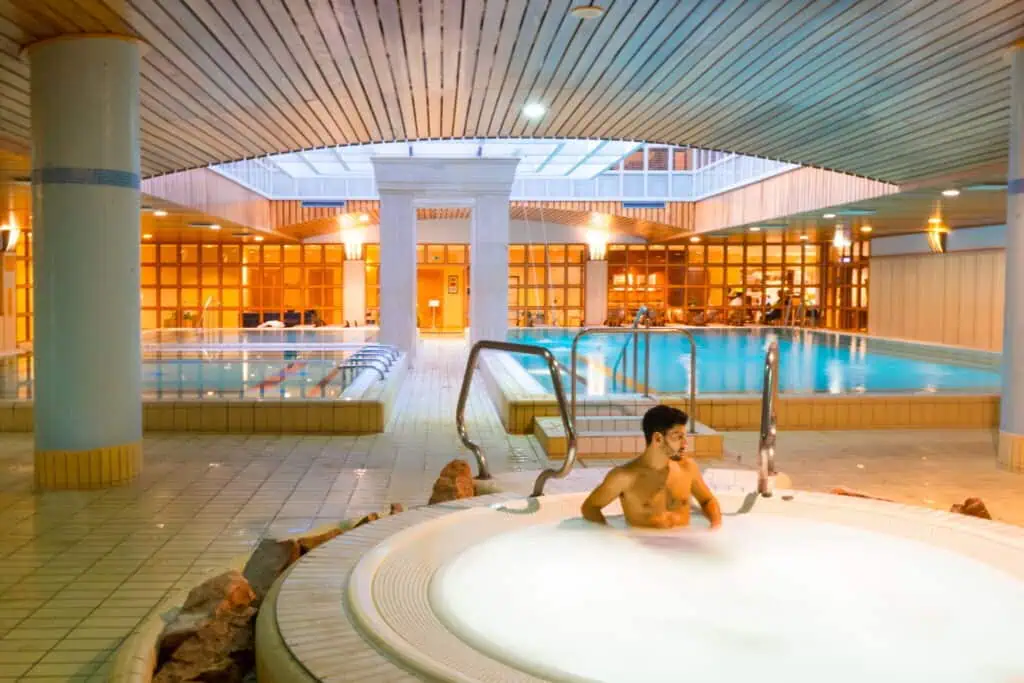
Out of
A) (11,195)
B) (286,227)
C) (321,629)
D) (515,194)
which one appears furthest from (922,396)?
(286,227)

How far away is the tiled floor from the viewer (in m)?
3.78

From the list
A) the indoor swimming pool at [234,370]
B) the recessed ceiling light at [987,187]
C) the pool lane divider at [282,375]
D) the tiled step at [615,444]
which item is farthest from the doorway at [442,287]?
the tiled step at [615,444]

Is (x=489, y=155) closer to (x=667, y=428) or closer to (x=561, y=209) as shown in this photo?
(x=561, y=209)

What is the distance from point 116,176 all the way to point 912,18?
16.4 feet

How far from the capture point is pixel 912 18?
235 inches

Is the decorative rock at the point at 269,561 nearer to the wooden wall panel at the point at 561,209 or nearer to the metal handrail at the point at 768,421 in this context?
the metal handrail at the point at 768,421

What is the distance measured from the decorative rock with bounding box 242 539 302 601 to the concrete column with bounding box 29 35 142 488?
282cm

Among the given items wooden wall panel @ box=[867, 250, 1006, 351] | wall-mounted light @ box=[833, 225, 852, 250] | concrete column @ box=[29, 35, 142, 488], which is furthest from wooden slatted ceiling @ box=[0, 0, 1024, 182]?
wall-mounted light @ box=[833, 225, 852, 250]

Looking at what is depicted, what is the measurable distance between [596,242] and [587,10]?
62.6 ft

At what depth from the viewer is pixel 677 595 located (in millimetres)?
3846

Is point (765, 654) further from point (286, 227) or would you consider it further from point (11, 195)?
point (286, 227)

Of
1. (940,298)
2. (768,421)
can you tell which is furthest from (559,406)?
(940,298)

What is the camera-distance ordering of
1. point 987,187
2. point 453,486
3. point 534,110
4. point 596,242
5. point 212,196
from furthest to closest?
point 596,242
point 212,196
point 987,187
point 534,110
point 453,486

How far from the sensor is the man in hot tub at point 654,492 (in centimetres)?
404
